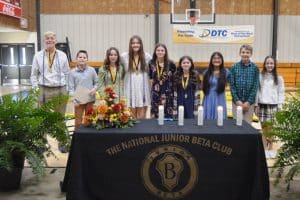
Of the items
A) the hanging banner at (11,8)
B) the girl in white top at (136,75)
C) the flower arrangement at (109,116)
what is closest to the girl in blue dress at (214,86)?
the girl in white top at (136,75)

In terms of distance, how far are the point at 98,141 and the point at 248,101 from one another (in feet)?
7.54

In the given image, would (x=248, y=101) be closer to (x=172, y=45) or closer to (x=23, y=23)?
(x=172, y=45)

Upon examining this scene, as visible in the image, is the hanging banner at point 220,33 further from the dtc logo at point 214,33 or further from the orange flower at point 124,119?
the orange flower at point 124,119

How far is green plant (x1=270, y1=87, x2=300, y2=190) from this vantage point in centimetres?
338

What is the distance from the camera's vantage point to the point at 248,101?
4770 mm

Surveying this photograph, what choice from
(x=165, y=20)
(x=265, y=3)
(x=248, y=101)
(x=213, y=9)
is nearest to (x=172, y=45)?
(x=165, y=20)

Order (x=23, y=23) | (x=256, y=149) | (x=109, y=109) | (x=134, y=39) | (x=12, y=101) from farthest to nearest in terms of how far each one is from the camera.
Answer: (x=23, y=23) < (x=134, y=39) < (x=12, y=101) < (x=109, y=109) < (x=256, y=149)

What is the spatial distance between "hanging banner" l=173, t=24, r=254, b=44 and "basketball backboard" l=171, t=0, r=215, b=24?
0.22 metres

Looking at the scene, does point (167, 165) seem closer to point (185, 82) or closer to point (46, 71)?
point (185, 82)

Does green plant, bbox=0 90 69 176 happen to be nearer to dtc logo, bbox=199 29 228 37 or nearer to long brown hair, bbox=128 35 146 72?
long brown hair, bbox=128 35 146 72

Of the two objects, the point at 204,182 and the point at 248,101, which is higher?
the point at 248,101

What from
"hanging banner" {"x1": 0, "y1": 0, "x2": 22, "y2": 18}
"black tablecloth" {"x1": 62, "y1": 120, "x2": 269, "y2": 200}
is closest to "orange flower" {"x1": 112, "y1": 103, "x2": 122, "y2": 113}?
"black tablecloth" {"x1": 62, "y1": 120, "x2": 269, "y2": 200}

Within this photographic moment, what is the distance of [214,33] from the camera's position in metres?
14.3

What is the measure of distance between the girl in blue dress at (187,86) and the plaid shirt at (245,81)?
1.67ft
